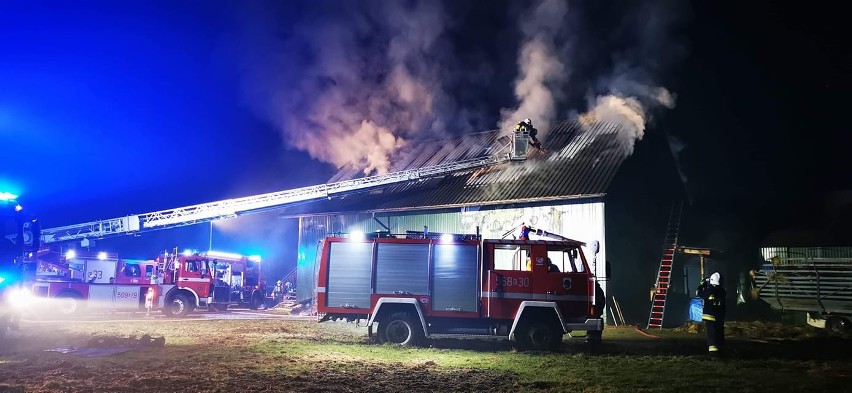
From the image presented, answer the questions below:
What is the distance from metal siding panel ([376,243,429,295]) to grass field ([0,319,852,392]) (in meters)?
1.40

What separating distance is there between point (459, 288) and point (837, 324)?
12868 mm

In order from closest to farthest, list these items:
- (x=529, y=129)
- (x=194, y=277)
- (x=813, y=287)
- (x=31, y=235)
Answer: (x=31, y=235), (x=813, y=287), (x=194, y=277), (x=529, y=129)

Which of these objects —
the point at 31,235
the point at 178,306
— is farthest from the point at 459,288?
the point at 178,306

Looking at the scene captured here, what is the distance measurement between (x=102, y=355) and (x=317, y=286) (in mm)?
4587

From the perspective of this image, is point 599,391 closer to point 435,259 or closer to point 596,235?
point 435,259

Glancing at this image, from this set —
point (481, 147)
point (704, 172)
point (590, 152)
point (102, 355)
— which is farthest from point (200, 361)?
point (704, 172)

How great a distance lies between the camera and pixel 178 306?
913 inches

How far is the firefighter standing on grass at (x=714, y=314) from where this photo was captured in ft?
39.5

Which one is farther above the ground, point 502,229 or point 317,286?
point 502,229

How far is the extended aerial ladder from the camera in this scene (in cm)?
2119

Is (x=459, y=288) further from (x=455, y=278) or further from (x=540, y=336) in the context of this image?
(x=540, y=336)

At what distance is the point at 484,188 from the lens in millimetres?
23219

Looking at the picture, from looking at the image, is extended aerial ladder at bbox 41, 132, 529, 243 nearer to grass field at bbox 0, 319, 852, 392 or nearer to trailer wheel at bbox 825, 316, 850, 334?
grass field at bbox 0, 319, 852, 392

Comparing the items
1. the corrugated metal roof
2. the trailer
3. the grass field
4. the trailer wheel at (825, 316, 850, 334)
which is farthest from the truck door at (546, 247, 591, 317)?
the trailer
